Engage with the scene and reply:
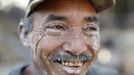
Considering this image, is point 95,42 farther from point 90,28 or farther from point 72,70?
point 72,70

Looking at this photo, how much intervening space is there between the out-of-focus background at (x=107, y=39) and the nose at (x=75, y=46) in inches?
295

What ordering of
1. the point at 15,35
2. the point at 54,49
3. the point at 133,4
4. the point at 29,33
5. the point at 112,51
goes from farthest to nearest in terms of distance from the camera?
the point at 133,4 → the point at 15,35 → the point at 112,51 → the point at 29,33 → the point at 54,49

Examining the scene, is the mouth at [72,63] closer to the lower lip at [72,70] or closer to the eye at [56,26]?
the lower lip at [72,70]

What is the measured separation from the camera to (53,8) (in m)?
3.32

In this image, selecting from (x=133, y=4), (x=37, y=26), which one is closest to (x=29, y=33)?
(x=37, y=26)

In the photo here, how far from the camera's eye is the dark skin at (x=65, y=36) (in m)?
3.26

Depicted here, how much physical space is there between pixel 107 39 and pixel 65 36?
1221 cm

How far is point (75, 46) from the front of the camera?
322 centimetres

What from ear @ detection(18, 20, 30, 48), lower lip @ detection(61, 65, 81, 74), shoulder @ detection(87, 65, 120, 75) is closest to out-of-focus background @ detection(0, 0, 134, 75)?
shoulder @ detection(87, 65, 120, 75)

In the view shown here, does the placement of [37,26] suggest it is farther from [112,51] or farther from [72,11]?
[112,51]

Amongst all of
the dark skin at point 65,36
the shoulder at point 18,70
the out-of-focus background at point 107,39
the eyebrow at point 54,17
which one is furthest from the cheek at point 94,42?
the out-of-focus background at point 107,39

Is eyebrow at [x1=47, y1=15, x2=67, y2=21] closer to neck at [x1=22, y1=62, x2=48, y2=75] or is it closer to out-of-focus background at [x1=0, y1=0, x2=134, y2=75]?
neck at [x1=22, y1=62, x2=48, y2=75]

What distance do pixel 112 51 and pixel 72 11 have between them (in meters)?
10.9

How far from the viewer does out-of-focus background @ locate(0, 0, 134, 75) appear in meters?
12.5
